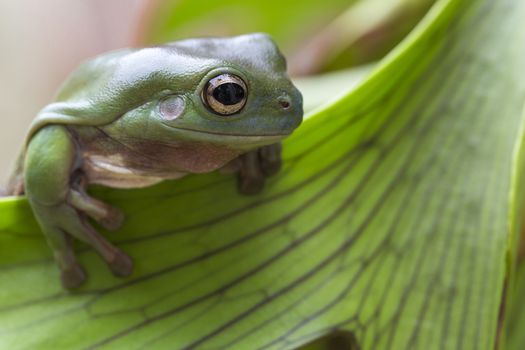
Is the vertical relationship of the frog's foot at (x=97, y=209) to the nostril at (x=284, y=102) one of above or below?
below

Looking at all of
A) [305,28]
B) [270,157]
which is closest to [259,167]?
[270,157]

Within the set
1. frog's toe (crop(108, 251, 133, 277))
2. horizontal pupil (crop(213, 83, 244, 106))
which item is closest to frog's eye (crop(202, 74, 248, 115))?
horizontal pupil (crop(213, 83, 244, 106))

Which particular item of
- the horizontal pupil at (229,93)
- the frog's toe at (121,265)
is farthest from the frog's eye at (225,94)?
the frog's toe at (121,265)

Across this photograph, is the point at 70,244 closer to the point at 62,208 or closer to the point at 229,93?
the point at 62,208

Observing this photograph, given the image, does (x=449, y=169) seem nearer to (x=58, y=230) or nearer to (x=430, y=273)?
(x=430, y=273)

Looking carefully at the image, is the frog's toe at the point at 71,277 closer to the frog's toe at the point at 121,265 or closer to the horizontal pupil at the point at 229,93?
the frog's toe at the point at 121,265

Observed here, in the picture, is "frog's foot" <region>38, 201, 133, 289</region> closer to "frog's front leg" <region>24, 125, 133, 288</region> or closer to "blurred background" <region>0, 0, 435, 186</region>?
"frog's front leg" <region>24, 125, 133, 288</region>
